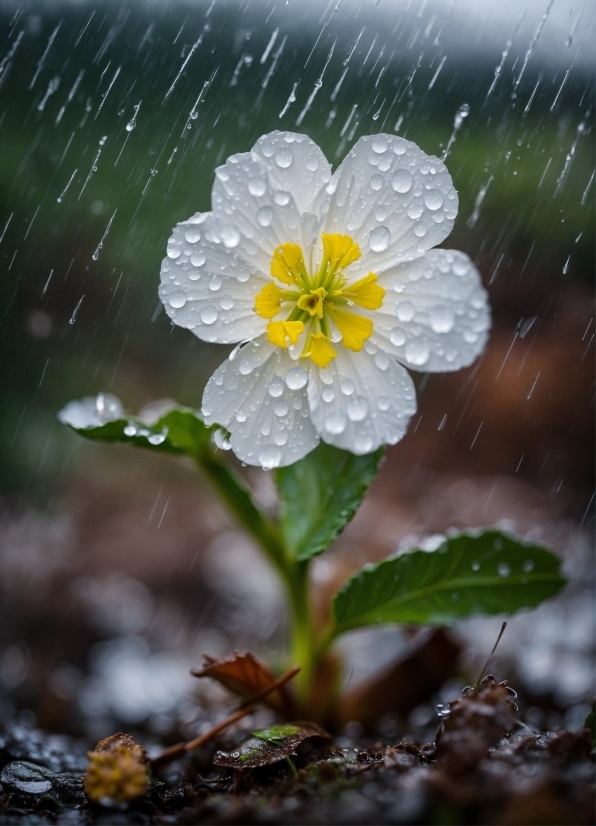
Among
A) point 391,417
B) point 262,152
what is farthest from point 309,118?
point 391,417

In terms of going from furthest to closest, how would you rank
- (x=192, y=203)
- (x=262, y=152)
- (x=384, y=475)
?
(x=384, y=475)
(x=192, y=203)
(x=262, y=152)

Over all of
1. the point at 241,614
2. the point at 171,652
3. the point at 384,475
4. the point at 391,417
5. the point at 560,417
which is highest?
the point at 560,417

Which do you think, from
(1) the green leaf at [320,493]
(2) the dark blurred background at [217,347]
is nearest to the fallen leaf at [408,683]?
(2) the dark blurred background at [217,347]

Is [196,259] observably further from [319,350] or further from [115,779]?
[115,779]

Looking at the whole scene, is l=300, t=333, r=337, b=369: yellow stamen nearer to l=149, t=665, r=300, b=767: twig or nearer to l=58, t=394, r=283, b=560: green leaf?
l=58, t=394, r=283, b=560: green leaf

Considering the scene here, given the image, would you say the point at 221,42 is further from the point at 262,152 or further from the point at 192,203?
the point at 262,152

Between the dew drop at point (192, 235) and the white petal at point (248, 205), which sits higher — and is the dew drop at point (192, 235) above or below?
below

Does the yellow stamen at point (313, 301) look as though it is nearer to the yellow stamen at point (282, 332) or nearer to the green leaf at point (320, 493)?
the yellow stamen at point (282, 332)
